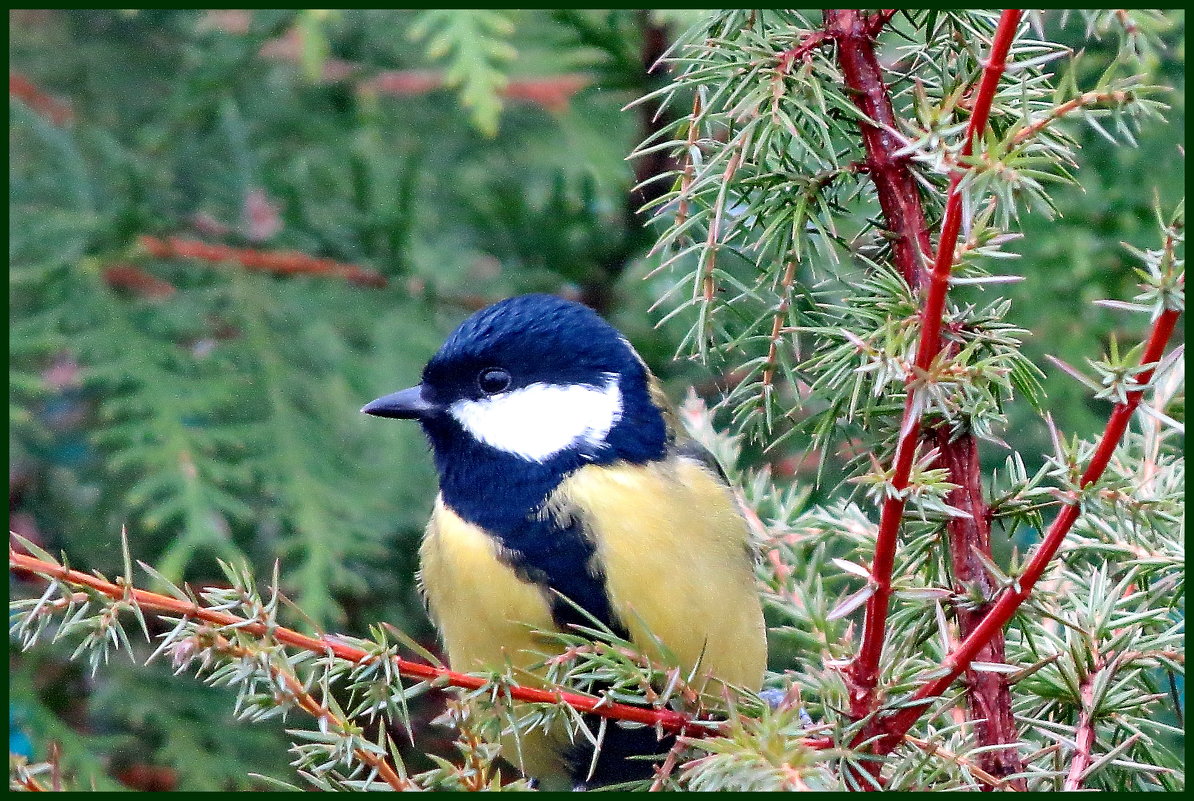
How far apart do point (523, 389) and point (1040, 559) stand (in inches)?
29.1

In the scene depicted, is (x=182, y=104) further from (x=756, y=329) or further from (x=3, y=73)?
(x=756, y=329)

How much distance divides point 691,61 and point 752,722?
0.49 m

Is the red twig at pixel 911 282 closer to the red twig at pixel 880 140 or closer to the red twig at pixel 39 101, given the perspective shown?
the red twig at pixel 880 140

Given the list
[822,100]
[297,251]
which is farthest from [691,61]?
[297,251]

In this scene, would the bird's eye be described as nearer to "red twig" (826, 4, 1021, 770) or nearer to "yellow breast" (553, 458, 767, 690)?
"yellow breast" (553, 458, 767, 690)

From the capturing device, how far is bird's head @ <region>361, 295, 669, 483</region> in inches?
52.8

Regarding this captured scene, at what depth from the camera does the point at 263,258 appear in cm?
205

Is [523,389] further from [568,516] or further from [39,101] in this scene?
[39,101]

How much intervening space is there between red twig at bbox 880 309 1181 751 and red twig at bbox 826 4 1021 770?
3 centimetres

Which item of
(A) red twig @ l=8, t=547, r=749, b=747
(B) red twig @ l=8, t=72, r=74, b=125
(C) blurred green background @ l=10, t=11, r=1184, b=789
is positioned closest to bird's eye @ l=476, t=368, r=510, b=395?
(C) blurred green background @ l=10, t=11, r=1184, b=789

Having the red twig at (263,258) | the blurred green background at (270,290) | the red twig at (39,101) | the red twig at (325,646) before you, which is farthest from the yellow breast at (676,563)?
the red twig at (39,101)

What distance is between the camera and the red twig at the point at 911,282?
0.68 m

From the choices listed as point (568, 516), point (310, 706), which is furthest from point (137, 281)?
point (310, 706)

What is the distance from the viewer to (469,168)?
243 cm
